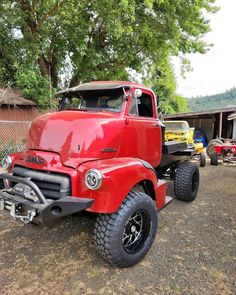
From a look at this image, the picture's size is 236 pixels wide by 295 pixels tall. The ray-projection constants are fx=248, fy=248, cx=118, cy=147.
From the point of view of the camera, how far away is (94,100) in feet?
12.9

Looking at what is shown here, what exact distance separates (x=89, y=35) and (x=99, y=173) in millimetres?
12415

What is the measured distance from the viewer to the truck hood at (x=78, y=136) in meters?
3.00

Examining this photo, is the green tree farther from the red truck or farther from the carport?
the red truck

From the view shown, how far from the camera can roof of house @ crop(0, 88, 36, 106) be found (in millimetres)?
10680

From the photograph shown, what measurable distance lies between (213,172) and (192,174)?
3922mm

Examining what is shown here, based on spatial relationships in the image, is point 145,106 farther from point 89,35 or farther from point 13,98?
point 89,35

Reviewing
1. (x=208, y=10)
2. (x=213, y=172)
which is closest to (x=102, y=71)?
(x=208, y=10)

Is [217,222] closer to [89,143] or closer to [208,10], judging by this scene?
[89,143]

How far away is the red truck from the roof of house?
25.7ft

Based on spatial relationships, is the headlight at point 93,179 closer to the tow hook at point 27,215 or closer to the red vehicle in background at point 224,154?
the tow hook at point 27,215

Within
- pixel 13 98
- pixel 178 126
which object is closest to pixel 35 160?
pixel 13 98

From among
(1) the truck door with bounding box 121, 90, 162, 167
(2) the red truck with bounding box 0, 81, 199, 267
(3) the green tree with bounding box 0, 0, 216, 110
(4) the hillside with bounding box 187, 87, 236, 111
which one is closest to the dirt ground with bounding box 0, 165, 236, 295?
(2) the red truck with bounding box 0, 81, 199, 267

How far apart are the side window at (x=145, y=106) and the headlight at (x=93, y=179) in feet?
5.38

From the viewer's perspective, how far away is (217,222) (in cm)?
430
